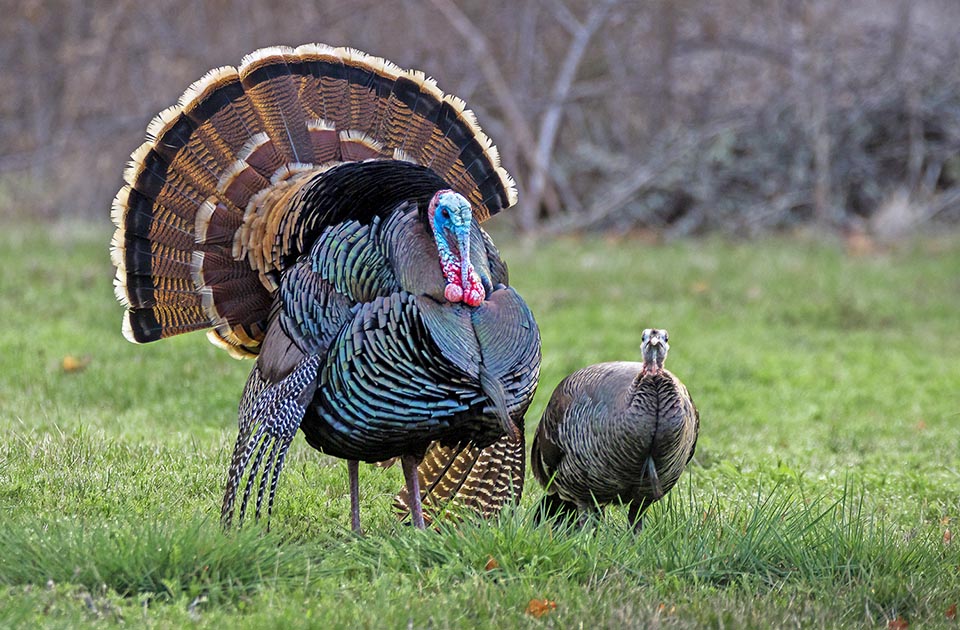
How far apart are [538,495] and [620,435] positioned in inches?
35.5

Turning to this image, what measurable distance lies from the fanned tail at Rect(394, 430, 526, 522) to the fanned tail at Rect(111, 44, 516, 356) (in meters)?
0.84

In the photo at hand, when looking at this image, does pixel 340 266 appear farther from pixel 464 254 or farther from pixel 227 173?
pixel 227 173

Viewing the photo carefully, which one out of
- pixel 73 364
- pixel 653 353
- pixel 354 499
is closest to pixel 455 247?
pixel 653 353

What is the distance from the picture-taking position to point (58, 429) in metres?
5.38

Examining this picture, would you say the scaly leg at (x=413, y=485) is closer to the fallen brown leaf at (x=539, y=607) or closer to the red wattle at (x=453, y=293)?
the red wattle at (x=453, y=293)

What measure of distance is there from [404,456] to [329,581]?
72 centimetres

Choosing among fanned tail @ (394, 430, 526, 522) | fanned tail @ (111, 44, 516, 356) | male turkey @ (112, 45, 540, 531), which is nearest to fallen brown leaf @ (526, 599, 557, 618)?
male turkey @ (112, 45, 540, 531)

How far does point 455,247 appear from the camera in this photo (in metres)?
3.94

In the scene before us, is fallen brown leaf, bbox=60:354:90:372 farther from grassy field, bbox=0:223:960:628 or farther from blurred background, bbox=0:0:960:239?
blurred background, bbox=0:0:960:239

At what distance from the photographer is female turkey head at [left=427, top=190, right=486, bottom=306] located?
3885mm

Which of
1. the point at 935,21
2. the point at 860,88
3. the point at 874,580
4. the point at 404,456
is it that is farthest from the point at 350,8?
the point at 874,580

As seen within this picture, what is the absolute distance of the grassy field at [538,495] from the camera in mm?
3527

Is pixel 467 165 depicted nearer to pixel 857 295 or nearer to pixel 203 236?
pixel 203 236

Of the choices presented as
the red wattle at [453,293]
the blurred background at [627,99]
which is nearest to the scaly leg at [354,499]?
the red wattle at [453,293]
